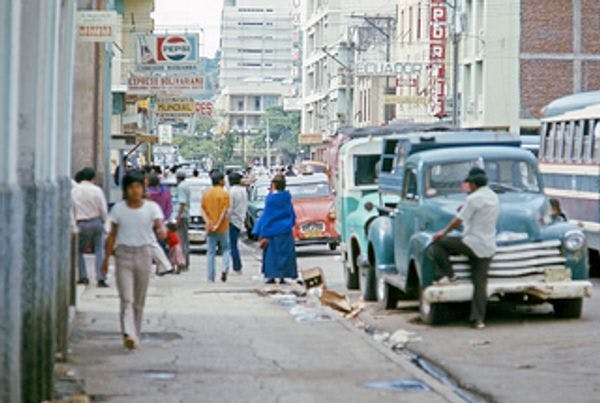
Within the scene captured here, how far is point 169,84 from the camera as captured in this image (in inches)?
1790

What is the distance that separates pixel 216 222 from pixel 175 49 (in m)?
20.8

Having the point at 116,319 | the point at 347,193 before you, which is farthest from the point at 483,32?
the point at 116,319

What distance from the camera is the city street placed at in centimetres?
1330

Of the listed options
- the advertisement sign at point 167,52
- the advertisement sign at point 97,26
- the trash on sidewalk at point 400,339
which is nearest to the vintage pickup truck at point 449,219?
the trash on sidewalk at point 400,339

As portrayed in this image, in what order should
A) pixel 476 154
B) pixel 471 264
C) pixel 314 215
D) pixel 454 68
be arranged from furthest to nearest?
pixel 454 68
pixel 314 215
pixel 476 154
pixel 471 264

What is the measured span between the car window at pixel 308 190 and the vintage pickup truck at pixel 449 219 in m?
14.4

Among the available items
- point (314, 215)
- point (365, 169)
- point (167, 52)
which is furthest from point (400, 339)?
point (167, 52)

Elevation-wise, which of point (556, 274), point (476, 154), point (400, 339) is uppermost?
point (476, 154)

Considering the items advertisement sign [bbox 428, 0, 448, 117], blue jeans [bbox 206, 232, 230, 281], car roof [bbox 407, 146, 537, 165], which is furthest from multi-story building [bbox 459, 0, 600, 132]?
car roof [bbox 407, 146, 537, 165]

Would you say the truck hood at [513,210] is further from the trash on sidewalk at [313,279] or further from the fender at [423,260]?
the trash on sidewalk at [313,279]

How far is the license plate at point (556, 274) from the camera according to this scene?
18.8 m

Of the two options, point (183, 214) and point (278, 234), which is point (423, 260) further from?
point (183, 214)

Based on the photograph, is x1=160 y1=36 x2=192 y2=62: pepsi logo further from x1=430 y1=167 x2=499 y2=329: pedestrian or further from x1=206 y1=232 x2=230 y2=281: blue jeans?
x1=430 y1=167 x2=499 y2=329: pedestrian

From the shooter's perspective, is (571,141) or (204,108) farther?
(204,108)
